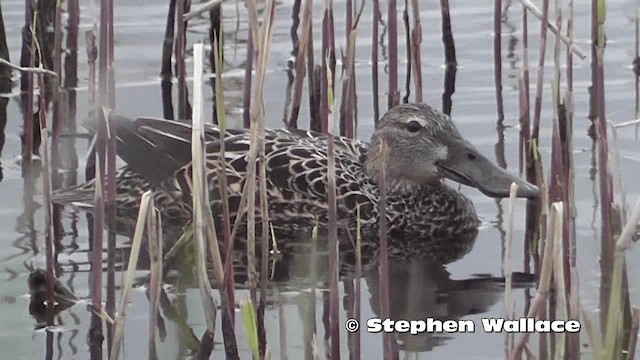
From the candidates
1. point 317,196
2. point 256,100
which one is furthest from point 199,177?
point 317,196

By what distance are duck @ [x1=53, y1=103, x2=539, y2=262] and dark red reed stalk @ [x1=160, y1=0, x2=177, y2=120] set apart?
1.19 metres

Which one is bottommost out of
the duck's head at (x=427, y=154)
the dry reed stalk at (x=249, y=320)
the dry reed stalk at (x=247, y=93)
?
the dry reed stalk at (x=249, y=320)

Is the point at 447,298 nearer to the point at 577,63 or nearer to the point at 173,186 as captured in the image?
the point at 173,186

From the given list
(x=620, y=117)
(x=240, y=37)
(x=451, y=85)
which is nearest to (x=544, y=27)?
(x=620, y=117)

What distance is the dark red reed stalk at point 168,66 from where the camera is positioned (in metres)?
8.33

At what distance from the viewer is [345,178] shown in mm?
7027

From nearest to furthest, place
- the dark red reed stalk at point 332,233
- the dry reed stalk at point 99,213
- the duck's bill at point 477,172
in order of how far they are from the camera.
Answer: the dark red reed stalk at point 332,233 < the dry reed stalk at point 99,213 < the duck's bill at point 477,172

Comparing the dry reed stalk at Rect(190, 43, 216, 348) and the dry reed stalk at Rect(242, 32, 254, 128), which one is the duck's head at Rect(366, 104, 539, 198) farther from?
the dry reed stalk at Rect(190, 43, 216, 348)

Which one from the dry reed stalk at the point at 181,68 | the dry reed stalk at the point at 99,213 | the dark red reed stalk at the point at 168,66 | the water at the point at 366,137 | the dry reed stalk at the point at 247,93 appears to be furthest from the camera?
the dark red reed stalk at the point at 168,66

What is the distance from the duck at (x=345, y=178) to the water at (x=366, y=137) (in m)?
0.19

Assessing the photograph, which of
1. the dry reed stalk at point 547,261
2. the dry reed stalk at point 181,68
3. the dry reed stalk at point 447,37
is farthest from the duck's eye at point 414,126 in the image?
the dry reed stalk at point 547,261

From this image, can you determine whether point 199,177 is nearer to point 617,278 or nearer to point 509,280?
point 509,280

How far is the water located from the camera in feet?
18.1
